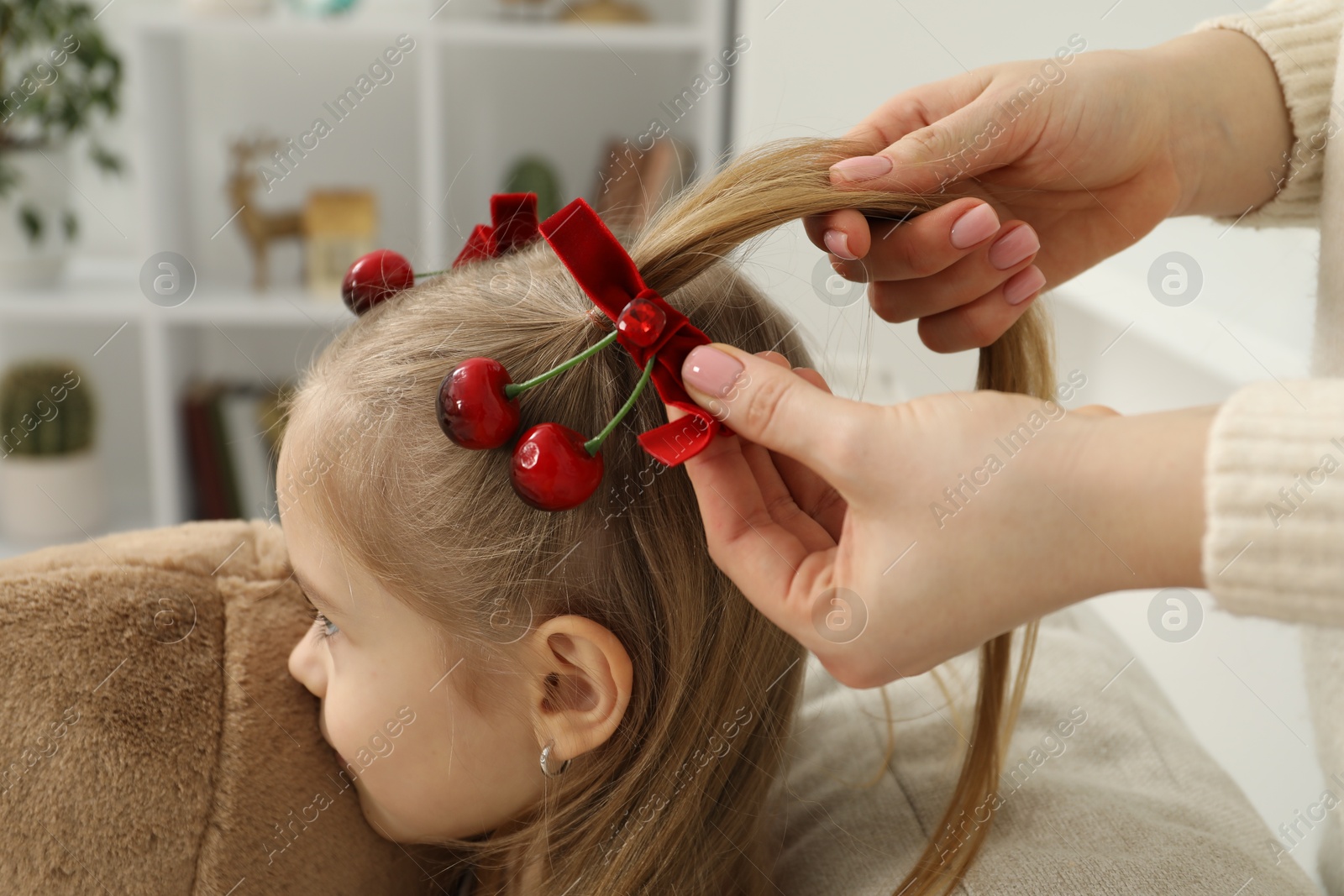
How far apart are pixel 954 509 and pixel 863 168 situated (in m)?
0.23

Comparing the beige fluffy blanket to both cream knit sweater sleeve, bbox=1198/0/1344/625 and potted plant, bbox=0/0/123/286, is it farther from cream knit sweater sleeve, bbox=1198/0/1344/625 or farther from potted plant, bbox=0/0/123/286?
potted plant, bbox=0/0/123/286

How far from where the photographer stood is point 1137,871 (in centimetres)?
65

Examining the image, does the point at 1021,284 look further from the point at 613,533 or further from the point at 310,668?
the point at 310,668

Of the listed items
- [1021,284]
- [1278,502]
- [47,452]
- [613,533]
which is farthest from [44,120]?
[1278,502]

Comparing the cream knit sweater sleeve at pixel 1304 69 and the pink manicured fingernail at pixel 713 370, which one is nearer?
the pink manicured fingernail at pixel 713 370

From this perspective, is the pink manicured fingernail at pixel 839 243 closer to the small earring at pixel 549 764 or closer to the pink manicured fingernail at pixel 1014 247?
the pink manicured fingernail at pixel 1014 247

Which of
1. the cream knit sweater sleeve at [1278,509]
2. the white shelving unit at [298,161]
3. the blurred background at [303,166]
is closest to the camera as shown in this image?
the cream knit sweater sleeve at [1278,509]

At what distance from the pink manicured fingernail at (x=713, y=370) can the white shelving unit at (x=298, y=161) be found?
→ 1.54m

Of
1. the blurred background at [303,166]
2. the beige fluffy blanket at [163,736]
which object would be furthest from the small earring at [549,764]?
the blurred background at [303,166]

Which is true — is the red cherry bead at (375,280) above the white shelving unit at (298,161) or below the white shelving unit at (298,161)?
above

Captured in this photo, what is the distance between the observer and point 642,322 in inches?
21.8

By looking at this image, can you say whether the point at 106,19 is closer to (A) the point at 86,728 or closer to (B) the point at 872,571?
(A) the point at 86,728

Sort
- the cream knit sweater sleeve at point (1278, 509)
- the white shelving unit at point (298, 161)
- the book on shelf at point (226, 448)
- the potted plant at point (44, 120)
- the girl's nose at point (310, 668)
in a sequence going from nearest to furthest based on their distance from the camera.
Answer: the cream knit sweater sleeve at point (1278, 509) → the girl's nose at point (310, 668) → the potted plant at point (44, 120) → the white shelving unit at point (298, 161) → the book on shelf at point (226, 448)

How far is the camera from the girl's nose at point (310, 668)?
74 centimetres
